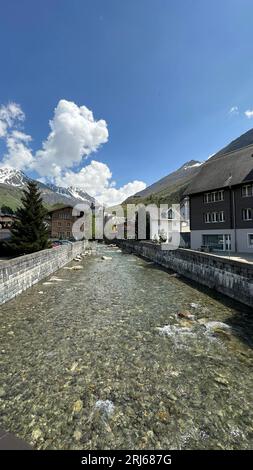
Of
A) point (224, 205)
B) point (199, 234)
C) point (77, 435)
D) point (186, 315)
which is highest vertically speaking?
point (224, 205)

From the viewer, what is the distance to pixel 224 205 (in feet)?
103

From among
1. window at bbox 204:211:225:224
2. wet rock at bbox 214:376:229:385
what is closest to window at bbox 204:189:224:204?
window at bbox 204:211:225:224

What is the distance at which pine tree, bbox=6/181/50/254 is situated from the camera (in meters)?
25.5

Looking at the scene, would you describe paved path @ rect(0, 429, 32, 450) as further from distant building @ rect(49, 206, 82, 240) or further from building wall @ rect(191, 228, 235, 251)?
distant building @ rect(49, 206, 82, 240)

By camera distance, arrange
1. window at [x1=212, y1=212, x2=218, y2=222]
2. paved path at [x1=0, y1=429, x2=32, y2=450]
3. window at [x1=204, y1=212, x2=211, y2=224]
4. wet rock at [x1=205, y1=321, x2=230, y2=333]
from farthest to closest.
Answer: window at [x1=204, y1=212, x2=211, y2=224] < window at [x1=212, y1=212, x2=218, y2=222] < wet rock at [x1=205, y1=321, x2=230, y2=333] < paved path at [x1=0, y1=429, x2=32, y2=450]

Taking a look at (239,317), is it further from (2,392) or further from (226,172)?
(226,172)

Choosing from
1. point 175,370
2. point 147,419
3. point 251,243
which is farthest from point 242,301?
point 251,243

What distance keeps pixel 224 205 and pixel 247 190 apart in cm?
351

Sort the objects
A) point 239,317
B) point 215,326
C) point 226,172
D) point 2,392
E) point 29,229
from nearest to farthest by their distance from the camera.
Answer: point 2,392 < point 215,326 < point 239,317 < point 29,229 < point 226,172

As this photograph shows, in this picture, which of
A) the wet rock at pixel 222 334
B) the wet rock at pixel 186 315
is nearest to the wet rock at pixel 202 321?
the wet rock at pixel 186 315

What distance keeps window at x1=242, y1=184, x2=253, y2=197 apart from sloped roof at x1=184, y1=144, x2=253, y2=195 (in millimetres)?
916

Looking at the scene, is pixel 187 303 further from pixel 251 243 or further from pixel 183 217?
pixel 183 217

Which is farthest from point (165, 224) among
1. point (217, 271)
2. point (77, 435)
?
point (77, 435)

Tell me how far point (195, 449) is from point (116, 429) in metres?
1.33
